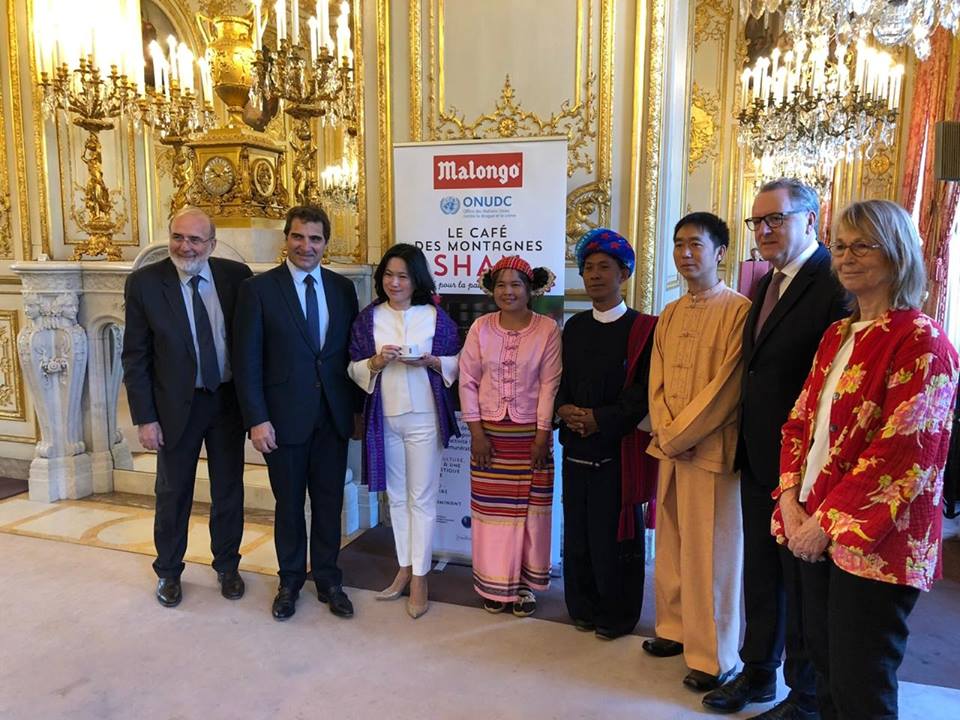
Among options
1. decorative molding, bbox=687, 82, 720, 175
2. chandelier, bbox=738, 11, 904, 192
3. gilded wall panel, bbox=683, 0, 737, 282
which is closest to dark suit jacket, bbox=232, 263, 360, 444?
chandelier, bbox=738, 11, 904, 192

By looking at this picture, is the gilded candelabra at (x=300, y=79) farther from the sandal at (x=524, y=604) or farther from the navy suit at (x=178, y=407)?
the sandal at (x=524, y=604)

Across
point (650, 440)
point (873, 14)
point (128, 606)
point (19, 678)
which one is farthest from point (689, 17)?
point (19, 678)

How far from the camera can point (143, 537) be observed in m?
3.93

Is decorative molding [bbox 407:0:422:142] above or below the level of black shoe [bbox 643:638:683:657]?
above

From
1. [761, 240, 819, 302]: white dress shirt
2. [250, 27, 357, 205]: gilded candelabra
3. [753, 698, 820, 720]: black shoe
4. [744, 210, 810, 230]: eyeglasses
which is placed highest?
[250, 27, 357, 205]: gilded candelabra

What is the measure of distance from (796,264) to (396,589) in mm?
2101

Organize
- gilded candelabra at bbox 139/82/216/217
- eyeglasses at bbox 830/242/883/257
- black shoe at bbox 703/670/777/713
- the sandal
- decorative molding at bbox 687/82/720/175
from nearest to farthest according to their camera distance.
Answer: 1. eyeglasses at bbox 830/242/883/257
2. black shoe at bbox 703/670/777/713
3. the sandal
4. gilded candelabra at bbox 139/82/216/217
5. decorative molding at bbox 687/82/720/175

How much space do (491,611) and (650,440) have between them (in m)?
1.03

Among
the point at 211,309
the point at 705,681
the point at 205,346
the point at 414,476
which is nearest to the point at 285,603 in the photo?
the point at 414,476

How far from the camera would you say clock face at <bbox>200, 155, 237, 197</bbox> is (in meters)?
4.28

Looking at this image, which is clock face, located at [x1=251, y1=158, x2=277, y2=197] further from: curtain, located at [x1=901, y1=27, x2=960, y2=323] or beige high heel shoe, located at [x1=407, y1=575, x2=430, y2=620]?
curtain, located at [x1=901, y1=27, x2=960, y2=323]

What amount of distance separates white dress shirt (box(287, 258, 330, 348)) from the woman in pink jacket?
0.58 m

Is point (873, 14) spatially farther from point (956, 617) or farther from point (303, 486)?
point (303, 486)

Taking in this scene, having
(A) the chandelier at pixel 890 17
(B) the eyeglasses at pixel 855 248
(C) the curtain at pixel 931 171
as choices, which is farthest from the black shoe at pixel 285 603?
(C) the curtain at pixel 931 171
